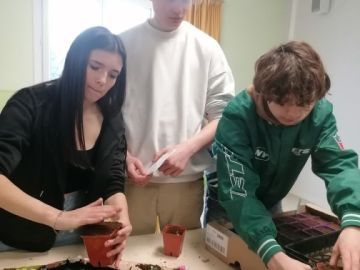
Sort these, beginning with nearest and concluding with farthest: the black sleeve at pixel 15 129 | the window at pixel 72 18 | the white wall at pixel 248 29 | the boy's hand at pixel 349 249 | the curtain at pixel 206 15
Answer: the boy's hand at pixel 349 249
the black sleeve at pixel 15 129
the window at pixel 72 18
the curtain at pixel 206 15
the white wall at pixel 248 29

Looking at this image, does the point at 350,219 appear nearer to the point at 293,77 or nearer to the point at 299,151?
the point at 299,151

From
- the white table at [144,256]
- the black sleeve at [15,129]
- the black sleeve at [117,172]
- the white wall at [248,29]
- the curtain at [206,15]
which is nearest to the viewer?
the black sleeve at [15,129]

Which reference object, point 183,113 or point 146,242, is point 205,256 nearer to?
point 146,242

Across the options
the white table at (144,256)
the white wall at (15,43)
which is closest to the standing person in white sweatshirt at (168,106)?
the white table at (144,256)

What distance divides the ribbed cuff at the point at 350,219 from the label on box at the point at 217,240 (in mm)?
337

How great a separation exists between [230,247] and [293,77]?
0.53 m

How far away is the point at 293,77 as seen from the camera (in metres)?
0.95

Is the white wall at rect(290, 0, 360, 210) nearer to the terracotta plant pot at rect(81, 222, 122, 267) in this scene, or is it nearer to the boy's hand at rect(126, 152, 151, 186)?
the boy's hand at rect(126, 152, 151, 186)

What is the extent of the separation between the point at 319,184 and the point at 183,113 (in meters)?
2.73

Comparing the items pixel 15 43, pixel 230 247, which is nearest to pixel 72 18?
pixel 15 43

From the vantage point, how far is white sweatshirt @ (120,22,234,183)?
4.50ft

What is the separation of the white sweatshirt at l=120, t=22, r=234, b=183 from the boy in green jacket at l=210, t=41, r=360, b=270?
0.28 metres

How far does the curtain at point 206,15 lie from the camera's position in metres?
3.71

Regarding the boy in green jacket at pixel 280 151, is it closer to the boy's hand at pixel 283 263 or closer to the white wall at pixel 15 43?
the boy's hand at pixel 283 263
